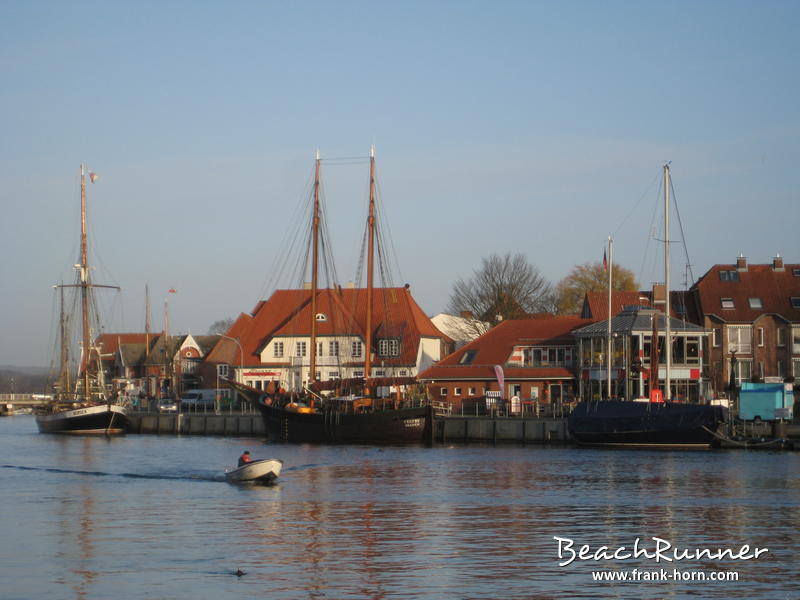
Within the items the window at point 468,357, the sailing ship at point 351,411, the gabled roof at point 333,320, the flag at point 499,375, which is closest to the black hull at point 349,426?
the sailing ship at point 351,411

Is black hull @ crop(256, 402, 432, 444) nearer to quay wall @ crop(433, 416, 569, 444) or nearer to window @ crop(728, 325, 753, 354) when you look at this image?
quay wall @ crop(433, 416, 569, 444)

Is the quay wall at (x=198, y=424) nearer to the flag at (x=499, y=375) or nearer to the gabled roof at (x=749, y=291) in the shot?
the flag at (x=499, y=375)

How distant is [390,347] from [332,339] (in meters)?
6.84

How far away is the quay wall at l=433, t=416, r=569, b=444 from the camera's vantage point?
253 feet

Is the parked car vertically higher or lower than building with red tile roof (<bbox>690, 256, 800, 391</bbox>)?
lower

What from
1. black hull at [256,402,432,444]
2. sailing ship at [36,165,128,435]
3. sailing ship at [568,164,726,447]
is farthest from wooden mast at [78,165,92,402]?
sailing ship at [568,164,726,447]

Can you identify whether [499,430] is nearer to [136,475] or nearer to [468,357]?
[468,357]

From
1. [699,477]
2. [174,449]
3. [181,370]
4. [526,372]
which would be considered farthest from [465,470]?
[181,370]

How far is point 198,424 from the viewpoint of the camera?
97125 mm

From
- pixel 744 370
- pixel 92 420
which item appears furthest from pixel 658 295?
pixel 92 420

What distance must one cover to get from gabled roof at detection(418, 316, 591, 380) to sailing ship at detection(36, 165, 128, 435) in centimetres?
2856

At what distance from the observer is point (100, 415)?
97.9 m

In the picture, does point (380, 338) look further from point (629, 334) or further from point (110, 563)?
point (110, 563)

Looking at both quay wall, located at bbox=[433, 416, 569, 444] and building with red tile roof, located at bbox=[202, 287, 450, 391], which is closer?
quay wall, located at bbox=[433, 416, 569, 444]
